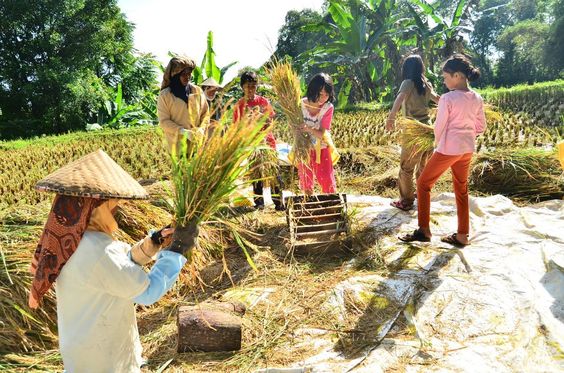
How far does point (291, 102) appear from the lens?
12.3 ft

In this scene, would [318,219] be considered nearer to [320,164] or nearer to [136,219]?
[320,164]

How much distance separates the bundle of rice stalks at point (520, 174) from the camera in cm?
457

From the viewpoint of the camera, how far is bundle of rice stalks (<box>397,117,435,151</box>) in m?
3.73

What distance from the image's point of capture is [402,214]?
4129 millimetres

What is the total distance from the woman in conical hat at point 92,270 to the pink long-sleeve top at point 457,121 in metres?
2.24

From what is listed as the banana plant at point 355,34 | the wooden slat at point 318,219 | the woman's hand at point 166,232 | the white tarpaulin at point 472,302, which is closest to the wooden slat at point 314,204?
the wooden slat at point 318,219

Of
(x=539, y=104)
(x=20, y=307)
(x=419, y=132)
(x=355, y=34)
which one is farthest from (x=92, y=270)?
(x=355, y=34)

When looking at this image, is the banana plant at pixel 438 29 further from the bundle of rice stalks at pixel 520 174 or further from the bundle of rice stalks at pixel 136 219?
the bundle of rice stalks at pixel 136 219

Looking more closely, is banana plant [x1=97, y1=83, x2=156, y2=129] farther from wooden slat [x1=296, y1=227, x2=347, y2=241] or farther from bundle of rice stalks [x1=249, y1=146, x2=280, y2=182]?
wooden slat [x1=296, y1=227, x2=347, y2=241]

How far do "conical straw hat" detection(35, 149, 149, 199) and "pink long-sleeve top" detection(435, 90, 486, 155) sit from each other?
2.27 meters

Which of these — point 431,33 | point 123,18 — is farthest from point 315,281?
point 123,18

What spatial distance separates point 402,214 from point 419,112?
2.98ft

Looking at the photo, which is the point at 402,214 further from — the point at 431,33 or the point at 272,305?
the point at 431,33

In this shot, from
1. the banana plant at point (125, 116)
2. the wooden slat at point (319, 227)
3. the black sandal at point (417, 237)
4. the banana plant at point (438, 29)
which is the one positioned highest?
the banana plant at point (438, 29)
